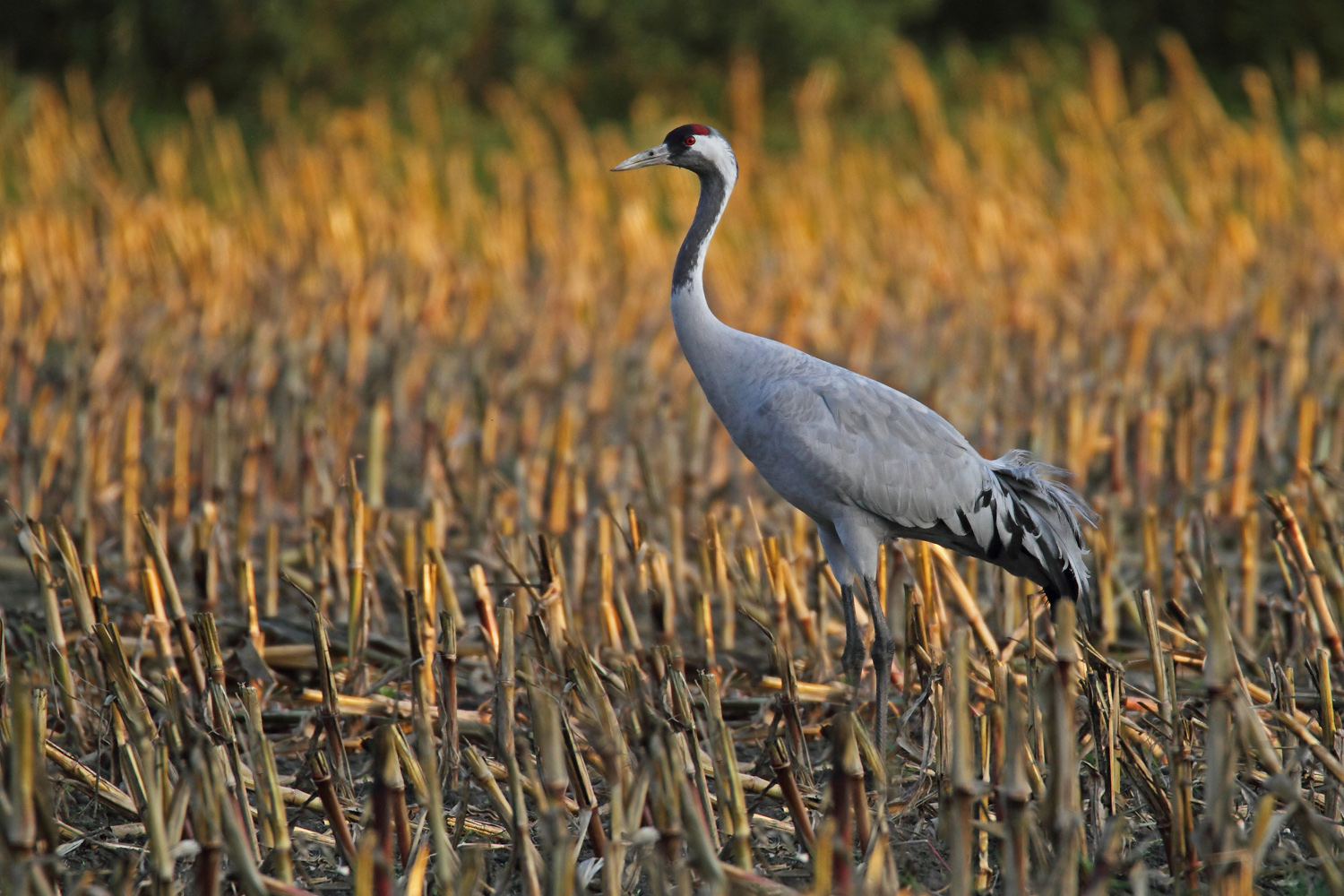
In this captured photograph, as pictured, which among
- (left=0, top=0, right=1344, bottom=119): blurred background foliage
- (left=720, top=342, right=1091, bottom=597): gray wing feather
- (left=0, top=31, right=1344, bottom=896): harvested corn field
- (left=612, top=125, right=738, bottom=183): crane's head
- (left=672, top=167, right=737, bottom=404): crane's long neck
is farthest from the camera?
(left=0, top=0, right=1344, bottom=119): blurred background foliage

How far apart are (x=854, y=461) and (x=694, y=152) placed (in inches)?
35.2

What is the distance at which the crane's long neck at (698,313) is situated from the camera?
3.36 metres

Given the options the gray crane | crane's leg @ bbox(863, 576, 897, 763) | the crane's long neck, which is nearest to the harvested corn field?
crane's leg @ bbox(863, 576, 897, 763)

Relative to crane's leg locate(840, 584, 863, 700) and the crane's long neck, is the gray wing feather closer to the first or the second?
the crane's long neck

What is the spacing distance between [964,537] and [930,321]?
4.02 m

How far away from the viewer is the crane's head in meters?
3.48

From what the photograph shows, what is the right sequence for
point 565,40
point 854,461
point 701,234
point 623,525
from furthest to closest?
point 565,40 < point 623,525 < point 701,234 < point 854,461

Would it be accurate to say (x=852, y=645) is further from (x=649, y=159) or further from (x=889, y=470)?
(x=649, y=159)

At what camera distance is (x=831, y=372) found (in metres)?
3.36

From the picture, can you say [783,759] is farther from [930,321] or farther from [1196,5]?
[1196,5]

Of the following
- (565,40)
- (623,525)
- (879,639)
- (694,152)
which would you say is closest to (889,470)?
(879,639)

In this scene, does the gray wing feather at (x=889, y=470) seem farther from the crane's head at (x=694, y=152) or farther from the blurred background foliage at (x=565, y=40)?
the blurred background foliage at (x=565, y=40)

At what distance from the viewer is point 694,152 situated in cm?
349

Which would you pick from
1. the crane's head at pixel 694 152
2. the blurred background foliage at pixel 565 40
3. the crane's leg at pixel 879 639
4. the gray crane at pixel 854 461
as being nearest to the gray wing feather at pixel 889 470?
the gray crane at pixel 854 461
